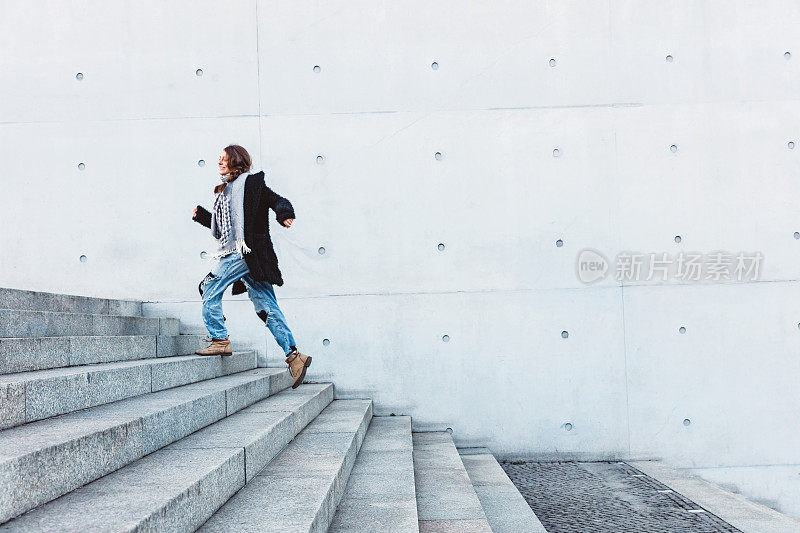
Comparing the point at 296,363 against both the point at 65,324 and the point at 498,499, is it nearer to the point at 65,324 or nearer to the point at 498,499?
the point at 65,324

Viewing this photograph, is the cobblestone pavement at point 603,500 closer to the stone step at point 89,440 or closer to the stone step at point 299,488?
the stone step at point 299,488

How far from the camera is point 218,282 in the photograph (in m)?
4.95

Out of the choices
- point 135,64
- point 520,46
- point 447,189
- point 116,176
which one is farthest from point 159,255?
point 520,46

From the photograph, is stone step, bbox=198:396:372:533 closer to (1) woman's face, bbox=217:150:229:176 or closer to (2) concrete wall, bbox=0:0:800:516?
(1) woman's face, bbox=217:150:229:176

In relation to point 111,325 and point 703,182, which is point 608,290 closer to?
point 703,182

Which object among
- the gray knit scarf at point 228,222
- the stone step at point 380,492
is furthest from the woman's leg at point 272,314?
the stone step at point 380,492

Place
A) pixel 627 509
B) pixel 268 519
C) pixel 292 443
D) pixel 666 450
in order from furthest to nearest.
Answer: pixel 666 450, pixel 627 509, pixel 292 443, pixel 268 519

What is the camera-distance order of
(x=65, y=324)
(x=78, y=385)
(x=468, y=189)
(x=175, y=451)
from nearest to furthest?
(x=175, y=451), (x=78, y=385), (x=65, y=324), (x=468, y=189)

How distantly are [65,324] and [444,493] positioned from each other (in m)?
2.41

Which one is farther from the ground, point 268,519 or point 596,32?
point 596,32

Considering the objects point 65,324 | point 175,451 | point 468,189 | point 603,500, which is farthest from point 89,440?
point 468,189

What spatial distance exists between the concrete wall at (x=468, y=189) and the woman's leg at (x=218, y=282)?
1.59 m

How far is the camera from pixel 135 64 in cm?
673

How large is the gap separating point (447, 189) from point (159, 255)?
2699mm
